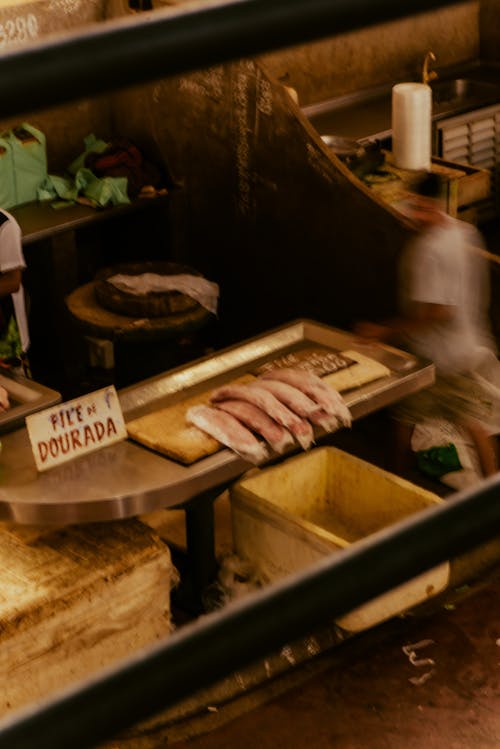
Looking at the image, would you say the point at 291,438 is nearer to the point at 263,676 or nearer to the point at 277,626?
the point at 263,676

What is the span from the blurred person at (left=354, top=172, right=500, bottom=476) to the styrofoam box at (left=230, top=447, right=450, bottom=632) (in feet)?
1.97

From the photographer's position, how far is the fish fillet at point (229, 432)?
4.36 metres

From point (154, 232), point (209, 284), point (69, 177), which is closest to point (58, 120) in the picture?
point (69, 177)

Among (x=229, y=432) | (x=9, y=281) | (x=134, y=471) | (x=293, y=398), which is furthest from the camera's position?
(x=9, y=281)

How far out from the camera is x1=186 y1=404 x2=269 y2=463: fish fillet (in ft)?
14.3

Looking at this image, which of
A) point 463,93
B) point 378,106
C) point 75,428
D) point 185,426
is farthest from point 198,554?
point 463,93

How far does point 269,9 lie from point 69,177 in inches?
279

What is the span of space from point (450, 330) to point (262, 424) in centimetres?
122

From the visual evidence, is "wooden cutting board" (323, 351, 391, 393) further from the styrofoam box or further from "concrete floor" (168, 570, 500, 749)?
"concrete floor" (168, 570, 500, 749)

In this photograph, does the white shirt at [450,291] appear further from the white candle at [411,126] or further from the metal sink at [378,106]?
the metal sink at [378,106]

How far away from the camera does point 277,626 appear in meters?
0.51

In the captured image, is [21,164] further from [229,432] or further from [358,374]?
[229,432]

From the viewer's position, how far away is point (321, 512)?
530cm

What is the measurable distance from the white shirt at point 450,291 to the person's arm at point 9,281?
1949 mm
